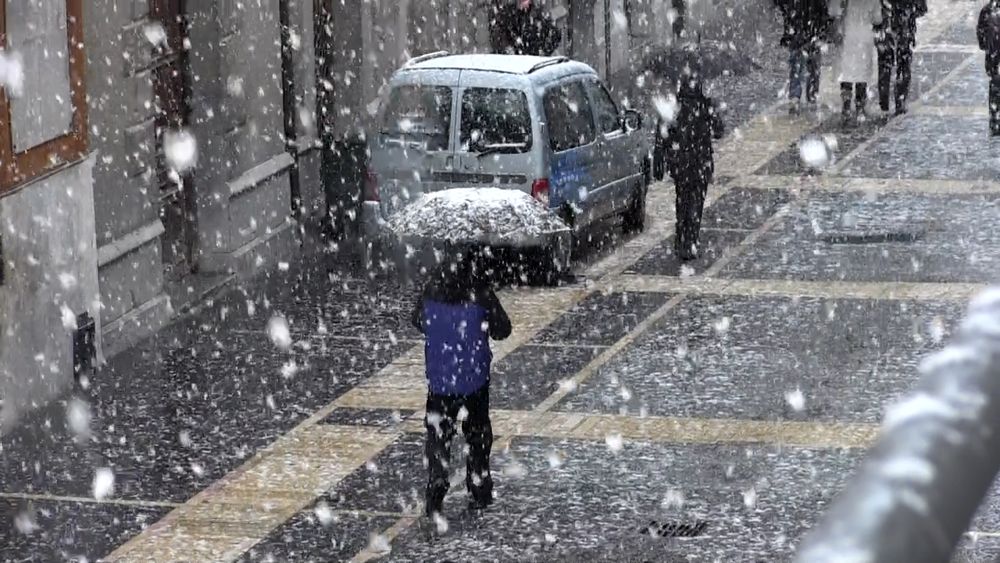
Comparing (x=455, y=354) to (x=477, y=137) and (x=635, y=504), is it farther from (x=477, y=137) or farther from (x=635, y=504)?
(x=477, y=137)

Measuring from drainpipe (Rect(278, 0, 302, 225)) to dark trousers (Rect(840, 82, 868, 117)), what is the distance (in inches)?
354

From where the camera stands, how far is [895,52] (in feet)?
79.3

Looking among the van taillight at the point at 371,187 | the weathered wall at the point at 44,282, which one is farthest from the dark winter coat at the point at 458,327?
the van taillight at the point at 371,187

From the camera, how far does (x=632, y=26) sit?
30.4 meters

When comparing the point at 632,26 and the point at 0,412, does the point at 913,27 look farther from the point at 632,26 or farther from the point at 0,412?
the point at 0,412

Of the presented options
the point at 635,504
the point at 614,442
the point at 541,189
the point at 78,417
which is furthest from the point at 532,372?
the point at 635,504

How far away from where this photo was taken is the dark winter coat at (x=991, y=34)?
21.5 meters

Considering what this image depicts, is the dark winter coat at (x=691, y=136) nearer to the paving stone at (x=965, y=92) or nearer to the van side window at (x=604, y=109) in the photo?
the van side window at (x=604, y=109)

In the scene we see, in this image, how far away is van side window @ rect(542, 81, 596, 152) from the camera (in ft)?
50.3

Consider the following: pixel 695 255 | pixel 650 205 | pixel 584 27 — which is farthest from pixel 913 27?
pixel 695 255

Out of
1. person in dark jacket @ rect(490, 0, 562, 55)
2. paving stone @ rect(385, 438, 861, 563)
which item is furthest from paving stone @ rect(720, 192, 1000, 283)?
paving stone @ rect(385, 438, 861, 563)

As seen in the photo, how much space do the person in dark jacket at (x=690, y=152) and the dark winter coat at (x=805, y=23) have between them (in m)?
8.57

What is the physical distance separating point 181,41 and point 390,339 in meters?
3.33

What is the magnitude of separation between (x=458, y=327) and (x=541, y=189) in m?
6.47
